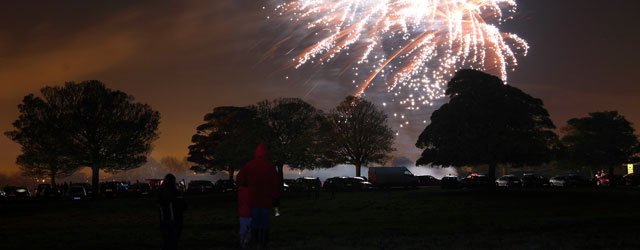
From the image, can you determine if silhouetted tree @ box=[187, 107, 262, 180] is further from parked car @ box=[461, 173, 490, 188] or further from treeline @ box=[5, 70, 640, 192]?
parked car @ box=[461, 173, 490, 188]

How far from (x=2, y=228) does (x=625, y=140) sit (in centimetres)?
7672

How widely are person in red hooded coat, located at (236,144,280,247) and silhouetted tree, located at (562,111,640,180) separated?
77325 millimetres

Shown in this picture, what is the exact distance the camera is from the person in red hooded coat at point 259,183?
513 inches

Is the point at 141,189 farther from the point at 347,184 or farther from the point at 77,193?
the point at 347,184

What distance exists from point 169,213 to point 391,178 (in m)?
55.8

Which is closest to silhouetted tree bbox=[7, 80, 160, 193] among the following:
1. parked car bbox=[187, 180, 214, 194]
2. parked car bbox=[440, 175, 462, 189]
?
parked car bbox=[187, 180, 214, 194]

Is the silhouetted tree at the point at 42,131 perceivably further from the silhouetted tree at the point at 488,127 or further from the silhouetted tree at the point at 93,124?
the silhouetted tree at the point at 488,127

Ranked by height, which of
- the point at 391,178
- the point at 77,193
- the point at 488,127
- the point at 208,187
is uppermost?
the point at 488,127

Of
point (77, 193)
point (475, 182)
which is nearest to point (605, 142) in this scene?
point (475, 182)

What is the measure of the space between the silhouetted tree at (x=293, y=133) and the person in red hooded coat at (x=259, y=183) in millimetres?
55957

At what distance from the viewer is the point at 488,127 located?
50.2m

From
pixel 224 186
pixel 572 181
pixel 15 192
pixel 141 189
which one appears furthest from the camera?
pixel 224 186

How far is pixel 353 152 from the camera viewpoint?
8431 centimetres

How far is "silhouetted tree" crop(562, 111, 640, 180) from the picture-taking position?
81.2 metres
